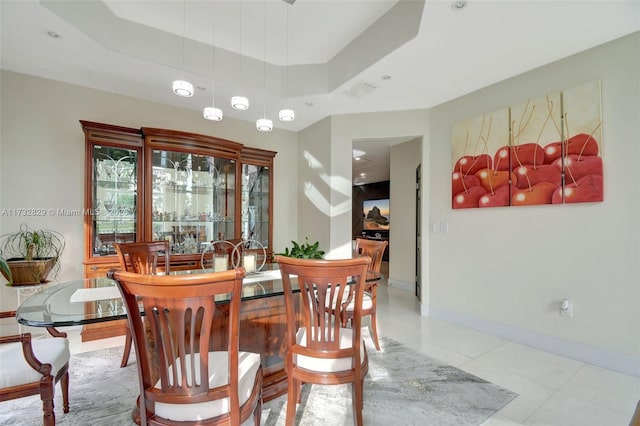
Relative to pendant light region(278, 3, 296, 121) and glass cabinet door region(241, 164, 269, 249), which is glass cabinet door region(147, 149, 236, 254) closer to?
glass cabinet door region(241, 164, 269, 249)

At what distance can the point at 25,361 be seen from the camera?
1.42 m

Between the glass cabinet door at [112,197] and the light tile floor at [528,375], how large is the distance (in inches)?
41.8

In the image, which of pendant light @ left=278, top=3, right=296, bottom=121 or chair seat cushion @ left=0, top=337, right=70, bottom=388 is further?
pendant light @ left=278, top=3, right=296, bottom=121

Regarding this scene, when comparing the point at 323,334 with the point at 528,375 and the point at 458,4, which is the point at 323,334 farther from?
the point at 458,4

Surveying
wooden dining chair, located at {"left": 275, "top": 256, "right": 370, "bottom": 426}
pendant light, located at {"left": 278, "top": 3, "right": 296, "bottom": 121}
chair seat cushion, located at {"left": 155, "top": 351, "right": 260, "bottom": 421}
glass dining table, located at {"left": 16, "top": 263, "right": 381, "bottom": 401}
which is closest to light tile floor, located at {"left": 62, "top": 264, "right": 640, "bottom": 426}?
wooden dining chair, located at {"left": 275, "top": 256, "right": 370, "bottom": 426}

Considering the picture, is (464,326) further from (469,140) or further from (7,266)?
(7,266)

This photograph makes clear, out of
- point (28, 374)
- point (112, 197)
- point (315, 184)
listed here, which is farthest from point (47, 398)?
point (315, 184)

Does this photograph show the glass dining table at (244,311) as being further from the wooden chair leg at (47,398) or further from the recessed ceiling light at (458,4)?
the recessed ceiling light at (458,4)

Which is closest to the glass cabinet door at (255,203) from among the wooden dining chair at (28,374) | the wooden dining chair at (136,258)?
the wooden dining chair at (136,258)

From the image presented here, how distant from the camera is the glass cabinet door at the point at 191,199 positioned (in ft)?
11.3

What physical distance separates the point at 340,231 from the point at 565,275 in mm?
2476

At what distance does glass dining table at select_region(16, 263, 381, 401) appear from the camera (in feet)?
4.45

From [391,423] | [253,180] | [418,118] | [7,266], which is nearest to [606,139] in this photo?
[418,118]

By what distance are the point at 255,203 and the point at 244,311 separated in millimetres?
2468
